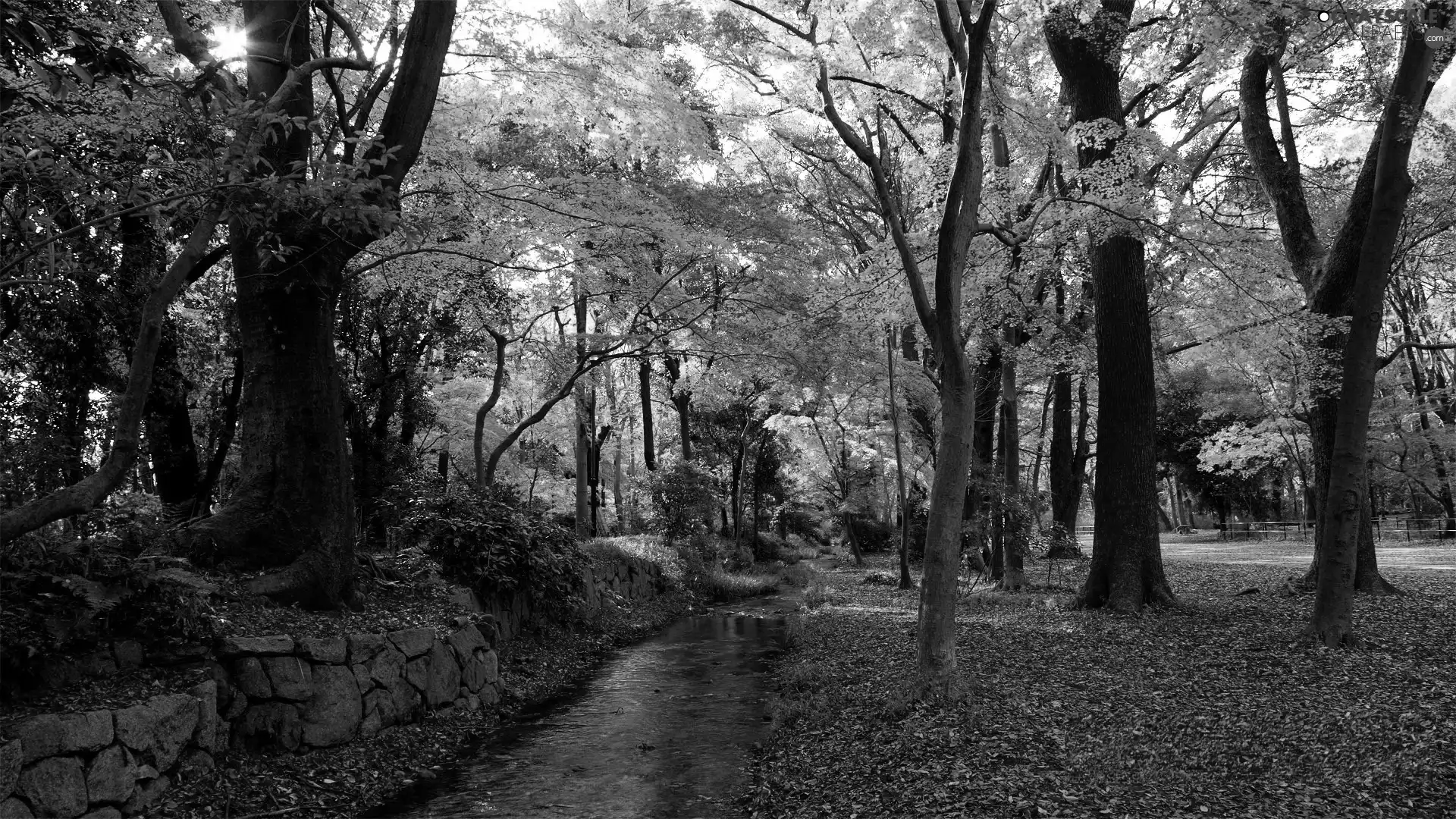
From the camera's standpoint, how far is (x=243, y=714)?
5.66m

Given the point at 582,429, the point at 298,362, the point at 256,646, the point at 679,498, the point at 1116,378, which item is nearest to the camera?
the point at 256,646

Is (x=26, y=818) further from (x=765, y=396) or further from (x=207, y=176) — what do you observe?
(x=765, y=396)

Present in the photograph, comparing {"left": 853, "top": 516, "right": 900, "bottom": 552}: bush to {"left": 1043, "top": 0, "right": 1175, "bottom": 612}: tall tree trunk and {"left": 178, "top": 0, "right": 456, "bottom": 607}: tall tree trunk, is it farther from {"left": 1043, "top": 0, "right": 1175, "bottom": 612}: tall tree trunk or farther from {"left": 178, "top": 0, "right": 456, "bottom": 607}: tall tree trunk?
{"left": 178, "top": 0, "right": 456, "bottom": 607}: tall tree trunk

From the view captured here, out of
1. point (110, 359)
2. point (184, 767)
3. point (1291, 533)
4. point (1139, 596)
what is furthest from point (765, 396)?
point (1291, 533)

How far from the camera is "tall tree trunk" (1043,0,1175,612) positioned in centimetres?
1016

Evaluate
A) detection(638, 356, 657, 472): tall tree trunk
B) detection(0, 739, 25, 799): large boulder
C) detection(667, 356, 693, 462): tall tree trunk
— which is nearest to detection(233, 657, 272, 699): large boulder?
detection(0, 739, 25, 799): large boulder

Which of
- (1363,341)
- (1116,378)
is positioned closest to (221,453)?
(1116,378)

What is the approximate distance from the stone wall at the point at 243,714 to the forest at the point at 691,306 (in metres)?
0.05

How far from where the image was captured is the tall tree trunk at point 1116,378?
10156 millimetres

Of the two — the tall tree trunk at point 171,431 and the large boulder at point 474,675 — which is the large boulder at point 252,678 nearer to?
the large boulder at point 474,675

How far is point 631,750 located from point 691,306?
8247 millimetres

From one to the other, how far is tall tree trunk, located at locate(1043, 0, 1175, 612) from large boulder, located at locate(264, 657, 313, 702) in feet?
28.4

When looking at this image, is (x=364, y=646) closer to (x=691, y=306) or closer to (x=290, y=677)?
(x=290, y=677)

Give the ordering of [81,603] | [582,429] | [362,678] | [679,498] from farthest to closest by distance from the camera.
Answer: [582,429]
[679,498]
[362,678]
[81,603]
